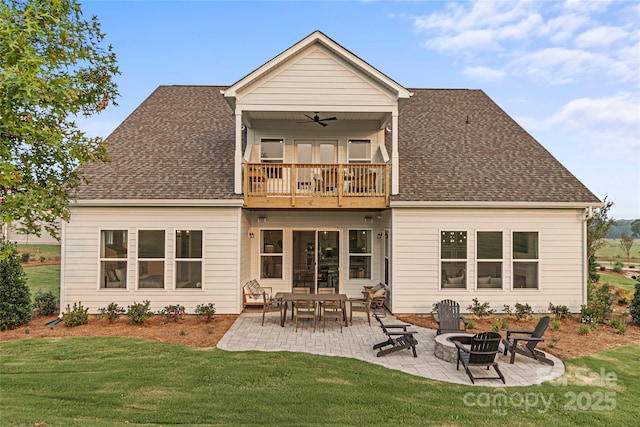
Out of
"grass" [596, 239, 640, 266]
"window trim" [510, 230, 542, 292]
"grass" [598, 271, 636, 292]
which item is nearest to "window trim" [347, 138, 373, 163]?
"window trim" [510, 230, 542, 292]

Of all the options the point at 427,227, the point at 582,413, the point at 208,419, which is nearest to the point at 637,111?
the point at 427,227

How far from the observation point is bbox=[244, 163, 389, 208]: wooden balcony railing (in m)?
11.2

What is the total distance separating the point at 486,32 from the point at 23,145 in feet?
49.2

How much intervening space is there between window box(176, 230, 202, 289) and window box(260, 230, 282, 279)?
2632mm

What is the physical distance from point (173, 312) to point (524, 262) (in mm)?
11123

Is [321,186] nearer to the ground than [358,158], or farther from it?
nearer to the ground

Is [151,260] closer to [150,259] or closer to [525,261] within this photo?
[150,259]

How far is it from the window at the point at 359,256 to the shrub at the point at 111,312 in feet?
25.0

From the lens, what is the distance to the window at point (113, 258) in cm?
1108

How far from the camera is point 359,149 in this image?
13.3 meters

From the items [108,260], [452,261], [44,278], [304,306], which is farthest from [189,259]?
[44,278]

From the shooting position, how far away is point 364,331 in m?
9.52

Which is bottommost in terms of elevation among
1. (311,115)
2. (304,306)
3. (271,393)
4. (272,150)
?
(271,393)

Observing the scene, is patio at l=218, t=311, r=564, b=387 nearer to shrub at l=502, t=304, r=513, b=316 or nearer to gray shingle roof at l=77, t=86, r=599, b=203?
shrub at l=502, t=304, r=513, b=316
